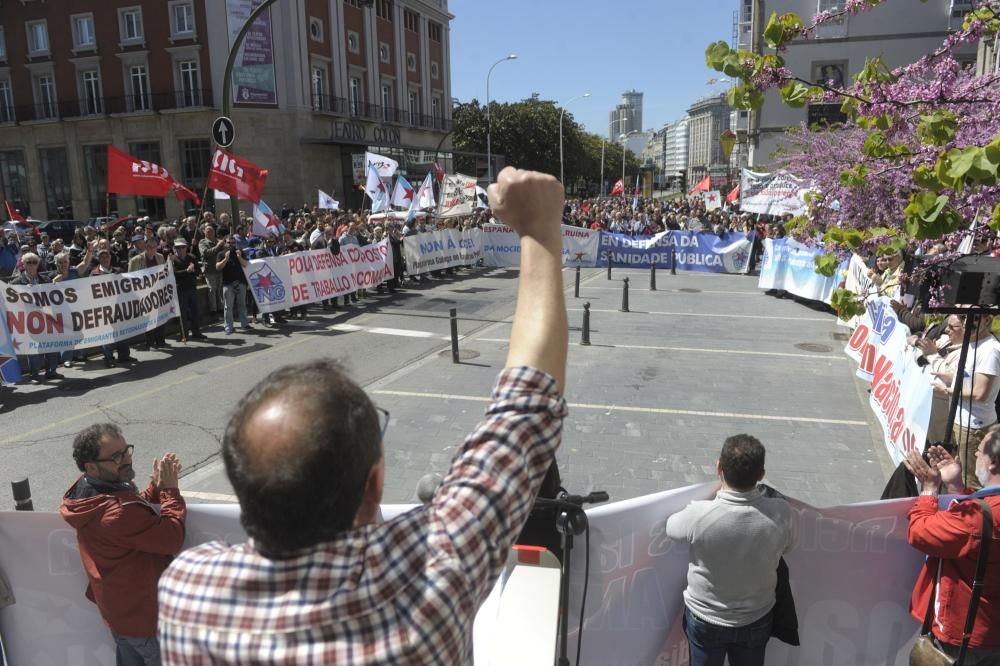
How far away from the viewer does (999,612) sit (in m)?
2.90

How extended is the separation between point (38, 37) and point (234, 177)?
4045cm

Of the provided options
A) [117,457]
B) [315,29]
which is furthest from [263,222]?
[315,29]

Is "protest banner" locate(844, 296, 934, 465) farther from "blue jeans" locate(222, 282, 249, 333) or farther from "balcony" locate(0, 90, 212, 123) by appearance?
"balcony" locate(0, 90, 212, 123)

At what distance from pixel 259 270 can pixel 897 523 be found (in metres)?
12.5

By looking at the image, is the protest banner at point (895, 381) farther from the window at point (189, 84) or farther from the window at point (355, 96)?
the window at point (355, 96)

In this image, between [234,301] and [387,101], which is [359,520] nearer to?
[234,301]

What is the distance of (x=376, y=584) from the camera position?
118 centimetres

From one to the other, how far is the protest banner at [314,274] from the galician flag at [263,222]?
1.26 meters

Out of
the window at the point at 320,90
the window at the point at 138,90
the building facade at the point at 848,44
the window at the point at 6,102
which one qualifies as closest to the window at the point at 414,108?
the window at the point at 320,90

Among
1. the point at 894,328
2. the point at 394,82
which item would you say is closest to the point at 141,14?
the point at 394,82

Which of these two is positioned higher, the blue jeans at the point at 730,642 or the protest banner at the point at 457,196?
the protest banner at the point at 457,196

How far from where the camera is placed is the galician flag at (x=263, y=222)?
608 inches

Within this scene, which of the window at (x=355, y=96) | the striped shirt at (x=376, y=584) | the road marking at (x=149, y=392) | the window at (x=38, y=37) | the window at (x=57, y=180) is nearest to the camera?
the striped shirt at (x=376, y=584)

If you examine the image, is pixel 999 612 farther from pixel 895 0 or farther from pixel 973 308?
pixel 895 0
